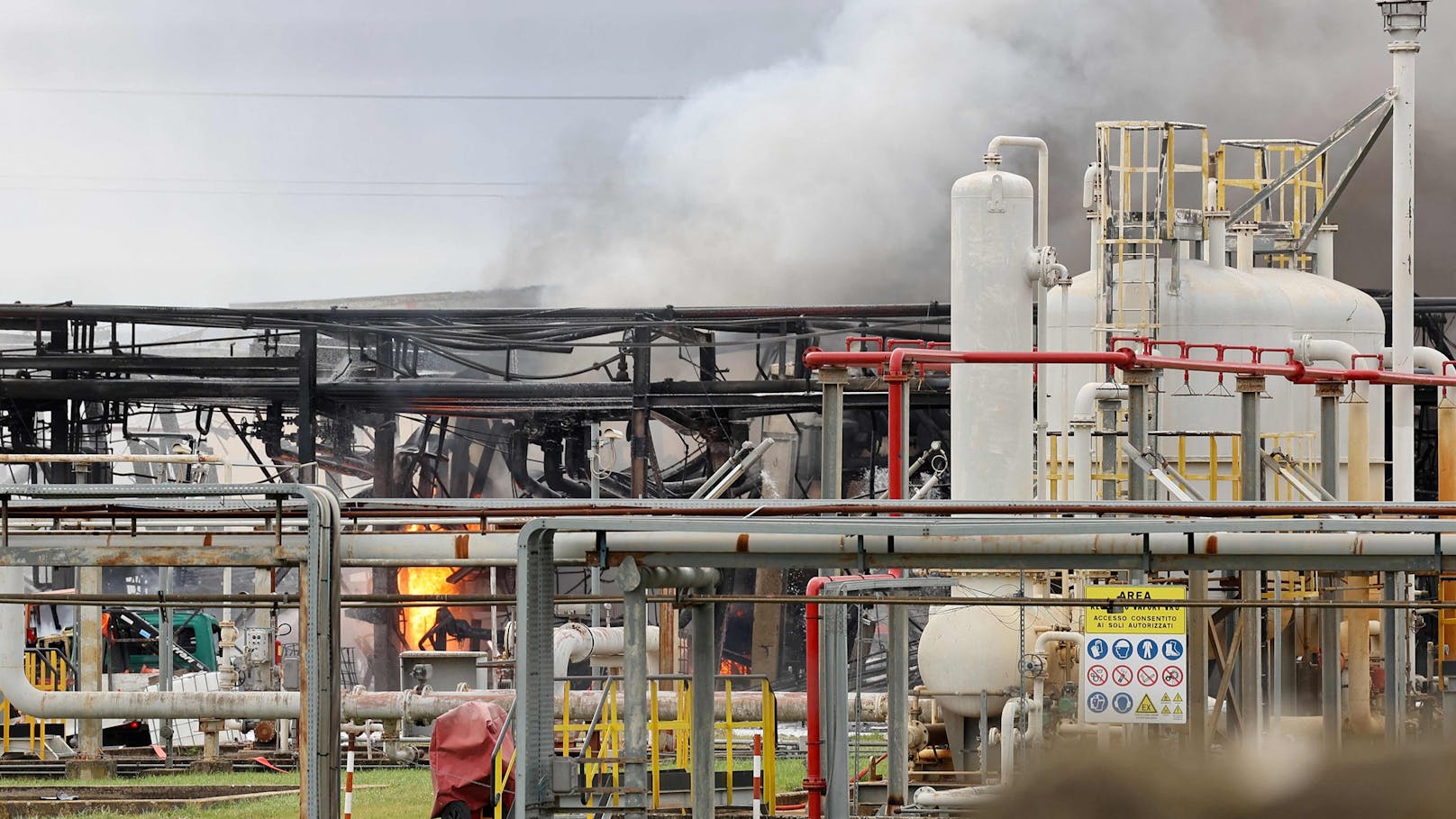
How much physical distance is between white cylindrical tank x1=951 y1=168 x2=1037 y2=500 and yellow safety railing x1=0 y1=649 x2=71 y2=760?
11.3 metres

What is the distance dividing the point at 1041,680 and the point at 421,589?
15941mm

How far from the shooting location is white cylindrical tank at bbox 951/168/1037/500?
56.3ft

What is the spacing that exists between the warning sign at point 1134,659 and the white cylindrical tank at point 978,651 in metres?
3.67

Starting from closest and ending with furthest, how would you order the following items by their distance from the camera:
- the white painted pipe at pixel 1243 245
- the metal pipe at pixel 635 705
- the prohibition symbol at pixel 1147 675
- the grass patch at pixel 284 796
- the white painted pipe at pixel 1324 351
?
the metal pipe at pixel 635 705, the prohibition symbol at pixel 1147 675, the grass patch at pixel 284 796, the white painted pipe at pixel 1324 351, the white painted pipe at pixel 1243 245

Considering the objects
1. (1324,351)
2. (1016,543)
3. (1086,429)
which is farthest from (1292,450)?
(1016,543)

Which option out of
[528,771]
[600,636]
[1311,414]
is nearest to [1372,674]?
[1311,414]

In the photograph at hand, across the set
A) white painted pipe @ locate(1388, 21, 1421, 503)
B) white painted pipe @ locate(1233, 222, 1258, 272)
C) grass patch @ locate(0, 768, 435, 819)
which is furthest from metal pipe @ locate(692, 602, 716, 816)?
white painted pipe @ locate(1233, 222, 1258, 272)

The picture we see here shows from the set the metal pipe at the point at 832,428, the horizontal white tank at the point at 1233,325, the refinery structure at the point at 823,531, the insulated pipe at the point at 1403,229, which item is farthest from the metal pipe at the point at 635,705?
the horizontal white tank at the point at 1233,325

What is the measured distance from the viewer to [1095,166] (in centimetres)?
1973

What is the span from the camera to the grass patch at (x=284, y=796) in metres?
14.8

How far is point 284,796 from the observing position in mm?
16109

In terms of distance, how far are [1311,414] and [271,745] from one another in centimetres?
1447

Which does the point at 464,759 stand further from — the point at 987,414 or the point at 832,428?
the point at 987,414

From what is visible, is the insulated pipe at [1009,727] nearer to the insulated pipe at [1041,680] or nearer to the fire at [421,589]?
the insulated pipe at [1041,680]
